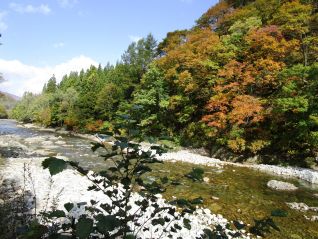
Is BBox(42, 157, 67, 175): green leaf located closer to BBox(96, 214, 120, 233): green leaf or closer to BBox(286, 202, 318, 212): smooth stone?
BBox(96, 214, 120, 233): green leaf

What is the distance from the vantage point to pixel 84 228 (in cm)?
184

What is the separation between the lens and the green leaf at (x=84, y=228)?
1.79m

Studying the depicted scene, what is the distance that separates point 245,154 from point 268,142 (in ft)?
6.98

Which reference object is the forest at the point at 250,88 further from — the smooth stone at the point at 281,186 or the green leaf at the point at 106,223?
the green leaf at the point at 106,223

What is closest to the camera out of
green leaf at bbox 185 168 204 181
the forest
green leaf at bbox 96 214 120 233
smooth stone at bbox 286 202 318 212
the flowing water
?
green leaf at bbox 96 214 120 233

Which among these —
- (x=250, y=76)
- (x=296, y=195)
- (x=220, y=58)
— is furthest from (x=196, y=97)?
(x=296, y=195)

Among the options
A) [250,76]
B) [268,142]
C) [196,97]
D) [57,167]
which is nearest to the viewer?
[57,167]

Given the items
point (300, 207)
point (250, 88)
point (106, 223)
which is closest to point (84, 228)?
point (106, 223)

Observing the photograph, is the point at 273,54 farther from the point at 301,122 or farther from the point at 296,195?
the point at 296,195

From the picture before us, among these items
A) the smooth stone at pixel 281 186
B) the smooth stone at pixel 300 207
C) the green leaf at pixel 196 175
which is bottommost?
the smooth stone at pixel 300 207

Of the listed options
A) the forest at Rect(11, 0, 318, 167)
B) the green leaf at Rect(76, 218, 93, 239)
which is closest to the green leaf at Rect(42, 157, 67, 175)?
the green leaf at Rect(76, 218, 93, 239)

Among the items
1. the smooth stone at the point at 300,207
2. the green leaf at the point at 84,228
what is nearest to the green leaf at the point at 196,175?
the green leaf at the point at 84,228

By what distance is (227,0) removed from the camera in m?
48.2

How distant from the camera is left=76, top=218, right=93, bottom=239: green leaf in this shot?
179cm
